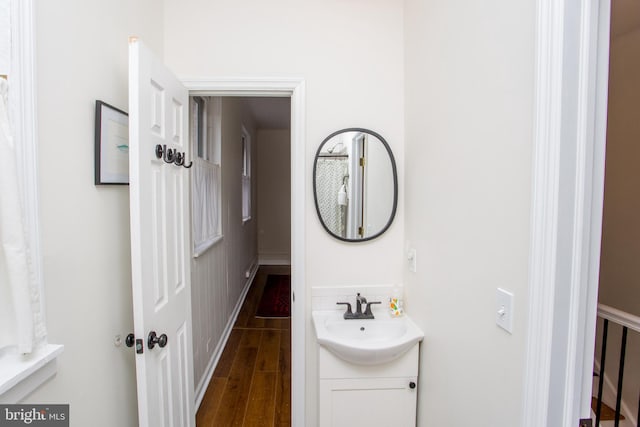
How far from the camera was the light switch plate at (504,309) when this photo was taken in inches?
37.5

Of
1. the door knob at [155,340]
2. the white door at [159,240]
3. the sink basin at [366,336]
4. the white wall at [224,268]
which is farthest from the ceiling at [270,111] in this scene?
the door knob at [155,340]

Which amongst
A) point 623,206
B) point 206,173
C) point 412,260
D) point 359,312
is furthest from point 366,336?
point 623,206

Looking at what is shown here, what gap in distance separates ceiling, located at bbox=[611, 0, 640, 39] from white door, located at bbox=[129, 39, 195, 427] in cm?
276

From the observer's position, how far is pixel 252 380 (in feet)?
8.33

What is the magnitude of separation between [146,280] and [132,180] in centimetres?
38

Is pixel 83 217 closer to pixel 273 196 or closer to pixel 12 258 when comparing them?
pixel 12 258

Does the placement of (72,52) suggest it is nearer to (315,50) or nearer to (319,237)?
(315,50)

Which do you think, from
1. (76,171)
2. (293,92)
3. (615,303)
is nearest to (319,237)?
(293,92)

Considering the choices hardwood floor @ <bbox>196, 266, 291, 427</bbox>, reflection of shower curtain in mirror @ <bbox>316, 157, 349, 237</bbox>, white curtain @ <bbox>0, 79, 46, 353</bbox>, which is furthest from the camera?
hardwood floor @ <bbox>196, 266, 291, 427</bbox>

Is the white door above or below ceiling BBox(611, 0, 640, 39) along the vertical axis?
below

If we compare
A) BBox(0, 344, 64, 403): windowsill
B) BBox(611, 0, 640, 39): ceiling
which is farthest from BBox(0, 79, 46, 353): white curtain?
BBox(611, 0, 640, 39): ceiling

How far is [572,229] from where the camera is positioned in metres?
0.79

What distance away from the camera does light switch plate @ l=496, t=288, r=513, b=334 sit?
954mm

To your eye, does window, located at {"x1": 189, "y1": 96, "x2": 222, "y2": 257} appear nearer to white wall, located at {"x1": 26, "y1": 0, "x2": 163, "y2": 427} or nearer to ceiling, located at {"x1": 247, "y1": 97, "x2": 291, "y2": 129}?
white wall, located at {"x1": 26, "y1": 0, "x2": 163, "y2": 427}
